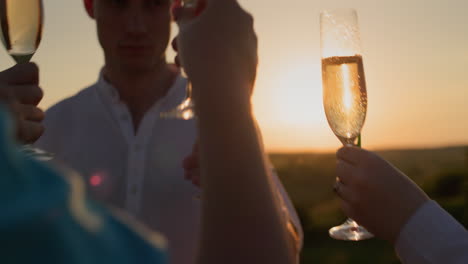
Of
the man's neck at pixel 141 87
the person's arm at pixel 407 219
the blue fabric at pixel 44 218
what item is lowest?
the person's arm at pixel 407 219

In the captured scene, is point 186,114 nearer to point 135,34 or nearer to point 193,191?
point 193,191

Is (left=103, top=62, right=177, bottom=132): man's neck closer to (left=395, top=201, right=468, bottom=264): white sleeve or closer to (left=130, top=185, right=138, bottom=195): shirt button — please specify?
(left=130, top=185, right=138, bottom=195): shirt button

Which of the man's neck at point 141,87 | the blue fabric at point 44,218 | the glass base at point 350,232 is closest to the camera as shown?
the blue fabric at point 44,218

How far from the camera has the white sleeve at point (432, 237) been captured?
1330 millimetres

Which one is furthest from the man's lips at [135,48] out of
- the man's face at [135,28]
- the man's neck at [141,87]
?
the man's neck at [141,87]

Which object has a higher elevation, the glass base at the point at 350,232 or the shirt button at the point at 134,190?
the shirt button at the point at 134,190

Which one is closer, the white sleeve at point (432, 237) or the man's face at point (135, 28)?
the white sleeve at point (432, 237)

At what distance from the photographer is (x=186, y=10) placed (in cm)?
114

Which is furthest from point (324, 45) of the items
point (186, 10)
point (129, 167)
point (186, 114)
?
point (186, 10)

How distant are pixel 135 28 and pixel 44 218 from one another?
2.45 m

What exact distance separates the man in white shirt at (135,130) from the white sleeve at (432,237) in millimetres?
1285

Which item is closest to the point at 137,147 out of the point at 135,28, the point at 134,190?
the point at 134,190

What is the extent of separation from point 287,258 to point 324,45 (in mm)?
1756

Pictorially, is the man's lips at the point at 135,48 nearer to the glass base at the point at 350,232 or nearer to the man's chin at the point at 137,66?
the man's chin at the point at 137,66
